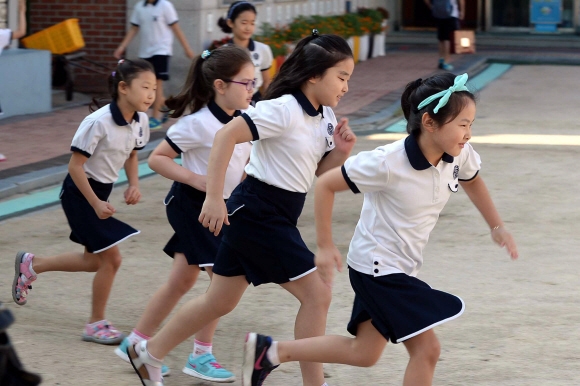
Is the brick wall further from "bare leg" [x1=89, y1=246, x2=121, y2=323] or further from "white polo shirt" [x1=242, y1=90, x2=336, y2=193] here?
"white polo shirt" [x1=242, y1=90, x2=336, y2=193]

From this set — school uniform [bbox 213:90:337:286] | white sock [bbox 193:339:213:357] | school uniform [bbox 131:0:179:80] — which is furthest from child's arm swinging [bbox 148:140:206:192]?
school uniform [bbox 131:0:179:80]

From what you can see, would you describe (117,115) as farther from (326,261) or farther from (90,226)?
(326,261)

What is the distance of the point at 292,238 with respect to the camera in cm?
376

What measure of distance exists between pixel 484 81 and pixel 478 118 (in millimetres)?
4102

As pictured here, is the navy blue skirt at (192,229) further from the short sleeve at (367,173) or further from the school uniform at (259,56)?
the school uniform at (259,56)

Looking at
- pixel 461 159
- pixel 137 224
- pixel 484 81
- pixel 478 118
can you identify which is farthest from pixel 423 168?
pixel 484 81

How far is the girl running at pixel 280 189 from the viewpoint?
3.69 m

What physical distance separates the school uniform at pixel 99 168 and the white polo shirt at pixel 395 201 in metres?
1.50

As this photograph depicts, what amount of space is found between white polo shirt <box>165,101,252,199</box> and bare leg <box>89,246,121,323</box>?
2.29 ft

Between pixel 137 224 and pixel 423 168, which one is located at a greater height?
pixel 423 168

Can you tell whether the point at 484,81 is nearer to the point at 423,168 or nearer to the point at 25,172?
the point at 25,172

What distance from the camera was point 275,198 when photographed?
3.77 m

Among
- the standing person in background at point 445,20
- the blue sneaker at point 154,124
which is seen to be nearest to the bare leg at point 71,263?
the blue sneaker at point 154,124

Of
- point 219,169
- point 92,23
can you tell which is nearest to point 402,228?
point 219,169
